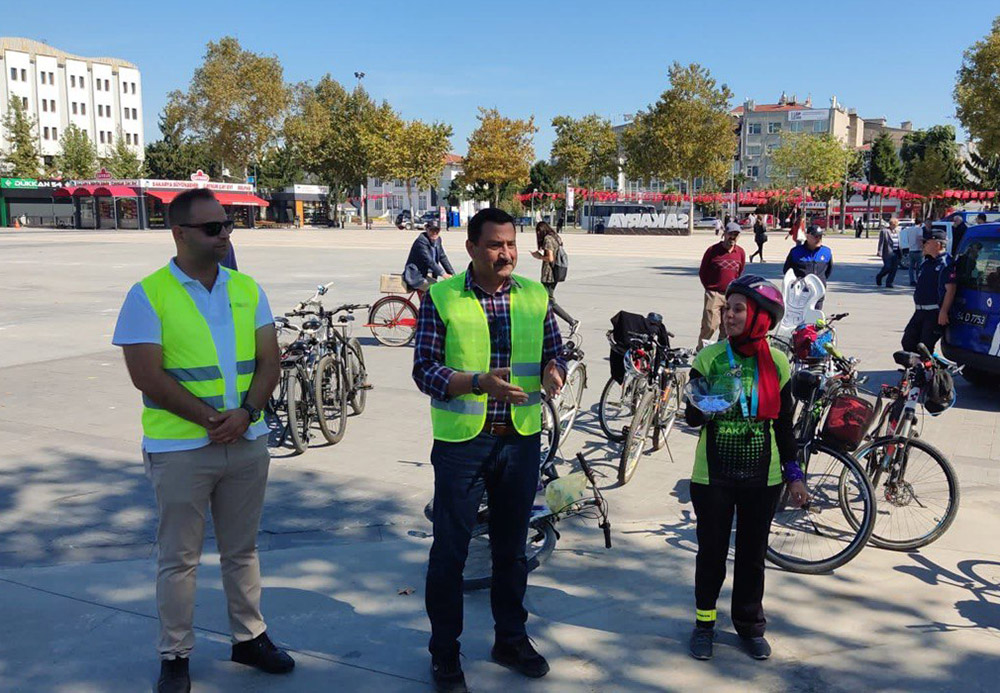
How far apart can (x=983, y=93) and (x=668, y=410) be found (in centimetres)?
2454

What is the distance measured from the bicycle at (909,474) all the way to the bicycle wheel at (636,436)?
151 cm

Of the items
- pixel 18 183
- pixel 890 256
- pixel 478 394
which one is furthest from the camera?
pixel 18 183

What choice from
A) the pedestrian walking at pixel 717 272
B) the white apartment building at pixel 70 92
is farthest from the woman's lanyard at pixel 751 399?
the white apartment building at pixel 70 92

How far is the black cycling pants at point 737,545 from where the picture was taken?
3.51 metres

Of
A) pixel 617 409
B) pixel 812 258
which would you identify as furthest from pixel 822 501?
pixel 812 258

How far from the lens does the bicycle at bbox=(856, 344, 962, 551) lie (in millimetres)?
4625

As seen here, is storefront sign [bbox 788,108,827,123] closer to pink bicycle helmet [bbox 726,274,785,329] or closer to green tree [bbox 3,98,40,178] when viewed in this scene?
green tree [bbox 3,98,40,178]

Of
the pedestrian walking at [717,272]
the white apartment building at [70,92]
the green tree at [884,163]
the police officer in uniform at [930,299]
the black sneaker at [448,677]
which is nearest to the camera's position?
the black sneaker at [448,677]

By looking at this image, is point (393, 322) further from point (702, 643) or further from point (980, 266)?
point (702, 643)

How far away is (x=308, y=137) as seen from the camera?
74.1 meters

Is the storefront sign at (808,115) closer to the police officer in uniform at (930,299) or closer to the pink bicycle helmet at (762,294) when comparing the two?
the police officer in uniform at (930,299)

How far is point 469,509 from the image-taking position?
3.17m

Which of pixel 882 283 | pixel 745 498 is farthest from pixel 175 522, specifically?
pixel 882 283

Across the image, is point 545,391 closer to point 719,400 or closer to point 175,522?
point 719,400
